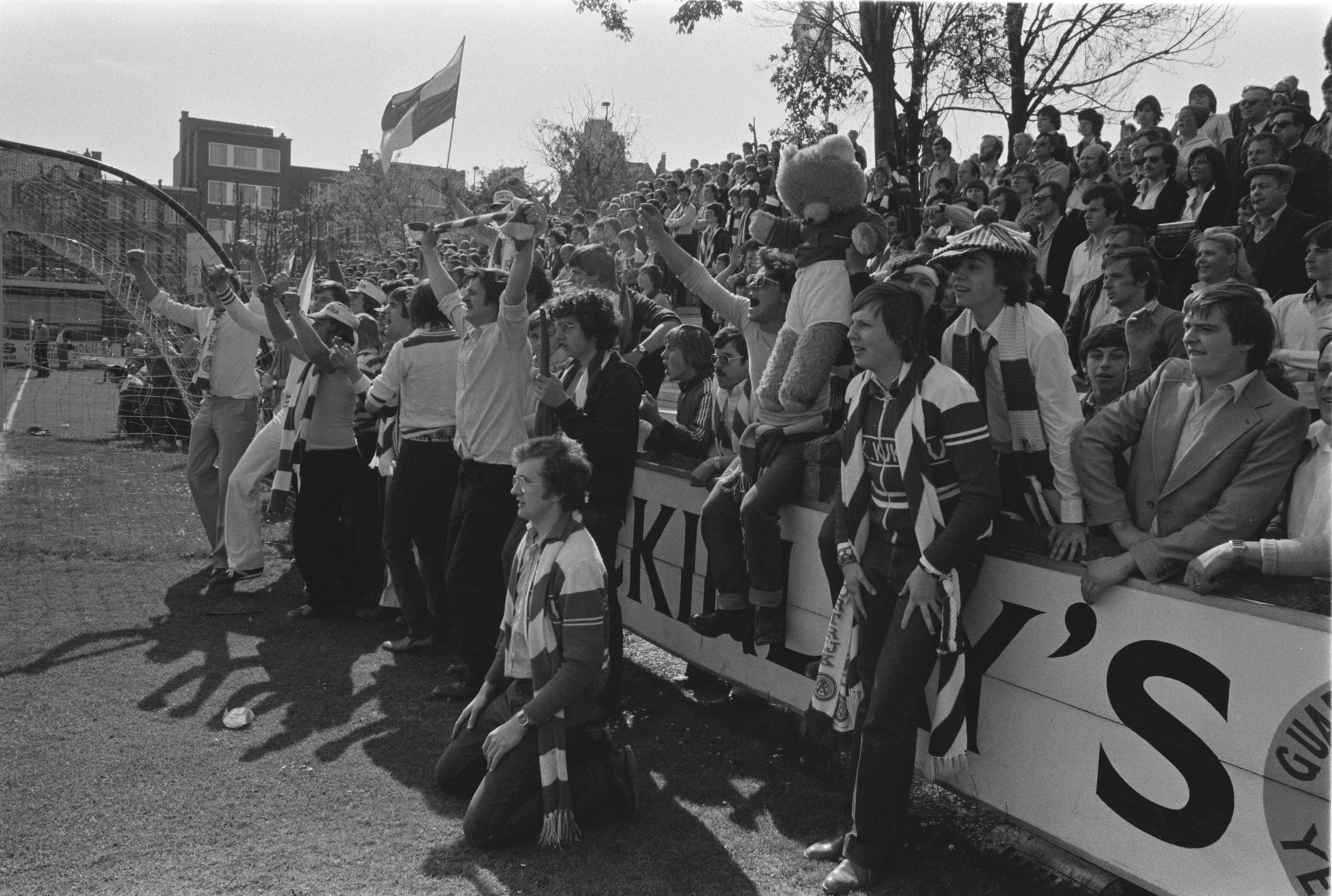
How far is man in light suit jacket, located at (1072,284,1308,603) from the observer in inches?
135

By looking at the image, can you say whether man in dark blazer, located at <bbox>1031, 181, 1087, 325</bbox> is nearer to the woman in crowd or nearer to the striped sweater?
the woman in crowd

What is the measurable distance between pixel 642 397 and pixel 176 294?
32.2ft

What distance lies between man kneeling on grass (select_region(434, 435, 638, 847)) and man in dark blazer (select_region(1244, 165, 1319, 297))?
Answer: 183 inches

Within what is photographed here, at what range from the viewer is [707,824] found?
4590mm

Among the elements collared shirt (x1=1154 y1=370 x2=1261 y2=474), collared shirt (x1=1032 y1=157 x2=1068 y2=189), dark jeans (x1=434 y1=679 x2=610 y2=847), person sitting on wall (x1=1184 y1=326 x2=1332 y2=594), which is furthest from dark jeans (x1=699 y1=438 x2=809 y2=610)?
collared shirt (x1=1032 y1=157 x2=1068 y2=189)

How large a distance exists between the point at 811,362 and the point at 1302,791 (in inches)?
95.3

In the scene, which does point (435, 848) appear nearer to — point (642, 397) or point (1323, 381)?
point (642, 397)

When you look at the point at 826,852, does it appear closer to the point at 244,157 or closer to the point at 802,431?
the point at 802,431

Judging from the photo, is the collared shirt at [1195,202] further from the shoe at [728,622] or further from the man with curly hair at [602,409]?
the shoe at [728,622]

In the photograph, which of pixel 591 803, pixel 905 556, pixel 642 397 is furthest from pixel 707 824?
pixel 642 397

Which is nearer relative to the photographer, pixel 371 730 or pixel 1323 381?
pixel 1323 381

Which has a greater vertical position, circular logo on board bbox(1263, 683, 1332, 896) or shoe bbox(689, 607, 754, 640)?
circular logo on board bbox(1263, 683, 1332, 896)

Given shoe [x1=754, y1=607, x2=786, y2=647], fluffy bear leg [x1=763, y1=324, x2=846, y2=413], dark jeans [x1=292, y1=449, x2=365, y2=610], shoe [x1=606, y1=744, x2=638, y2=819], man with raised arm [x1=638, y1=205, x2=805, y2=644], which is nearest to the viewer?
shoe [x1=606, y1=744, x2=638, y2=819]

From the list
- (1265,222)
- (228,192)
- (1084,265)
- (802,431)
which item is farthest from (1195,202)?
(228,192)
